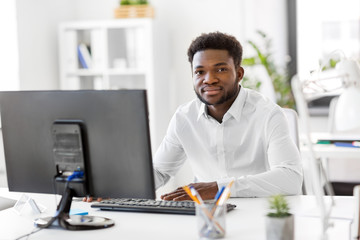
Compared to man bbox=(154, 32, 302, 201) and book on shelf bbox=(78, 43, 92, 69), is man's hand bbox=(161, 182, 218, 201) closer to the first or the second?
man bbox=(154, 32, 302, 201)

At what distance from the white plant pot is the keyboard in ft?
1.19

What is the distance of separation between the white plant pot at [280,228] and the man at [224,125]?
707 millimetres

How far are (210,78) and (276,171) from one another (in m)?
0.44

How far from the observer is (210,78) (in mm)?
2152

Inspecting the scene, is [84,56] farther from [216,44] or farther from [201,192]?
[201,192]

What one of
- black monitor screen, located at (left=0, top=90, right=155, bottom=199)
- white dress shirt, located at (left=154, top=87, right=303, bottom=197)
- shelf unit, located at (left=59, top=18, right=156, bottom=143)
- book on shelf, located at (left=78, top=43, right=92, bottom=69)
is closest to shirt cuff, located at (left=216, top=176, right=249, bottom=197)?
white dress shirt, located at (left=154, top=87, right=303, bottom=197)

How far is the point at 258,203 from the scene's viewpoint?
72.3 inches

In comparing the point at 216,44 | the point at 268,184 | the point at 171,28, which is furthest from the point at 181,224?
the point at 171,28

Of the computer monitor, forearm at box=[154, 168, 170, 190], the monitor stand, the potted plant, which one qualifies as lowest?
forearm at box=[154, 168, 170, 190]

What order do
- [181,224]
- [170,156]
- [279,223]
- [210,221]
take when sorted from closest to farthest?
[279,223]
[210,221]
[181,224]
[170,156]

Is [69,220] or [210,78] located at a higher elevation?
[210,78]

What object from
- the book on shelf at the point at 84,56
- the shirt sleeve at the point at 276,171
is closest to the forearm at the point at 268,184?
Result: the shirt sleeve at the point at 276,171

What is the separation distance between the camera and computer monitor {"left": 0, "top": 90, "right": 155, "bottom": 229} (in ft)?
5.05

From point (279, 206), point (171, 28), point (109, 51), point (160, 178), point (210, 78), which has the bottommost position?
point (160, 178)
